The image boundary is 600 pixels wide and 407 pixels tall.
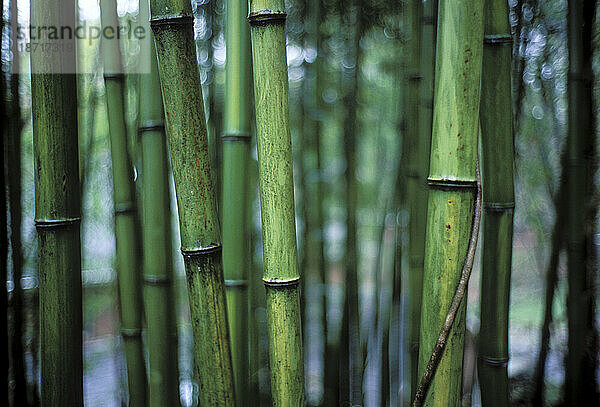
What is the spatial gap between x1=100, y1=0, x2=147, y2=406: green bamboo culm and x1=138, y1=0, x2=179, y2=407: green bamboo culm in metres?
0.06

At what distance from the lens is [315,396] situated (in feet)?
4.31

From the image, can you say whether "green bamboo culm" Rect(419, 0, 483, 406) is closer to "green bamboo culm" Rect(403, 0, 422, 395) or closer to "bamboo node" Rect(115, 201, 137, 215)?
"green bamboo culm" Rect(403, 0, 422, 395)

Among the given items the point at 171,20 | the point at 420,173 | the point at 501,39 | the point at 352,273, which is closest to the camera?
the point at 171,20

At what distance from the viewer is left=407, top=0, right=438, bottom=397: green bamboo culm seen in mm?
849

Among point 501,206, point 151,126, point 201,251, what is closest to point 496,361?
point 501,206

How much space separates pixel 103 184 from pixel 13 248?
39 centimetres

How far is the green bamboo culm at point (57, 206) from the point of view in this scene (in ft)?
1.72

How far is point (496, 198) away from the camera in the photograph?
71 centimetres

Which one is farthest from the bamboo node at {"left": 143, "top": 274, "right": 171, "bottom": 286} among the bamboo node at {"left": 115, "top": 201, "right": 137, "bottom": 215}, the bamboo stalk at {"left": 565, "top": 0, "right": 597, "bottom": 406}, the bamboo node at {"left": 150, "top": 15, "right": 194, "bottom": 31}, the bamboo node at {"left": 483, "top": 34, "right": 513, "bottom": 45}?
the bamboo stalk at {"left": 565, "top": 0, "right": 597, "bottom": 406}

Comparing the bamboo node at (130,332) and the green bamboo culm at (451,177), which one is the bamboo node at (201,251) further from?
the bamboo node at (130,332)

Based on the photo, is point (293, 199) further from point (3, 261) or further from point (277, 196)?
point (3, 261)

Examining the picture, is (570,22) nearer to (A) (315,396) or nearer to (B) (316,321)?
(B) (316,321)

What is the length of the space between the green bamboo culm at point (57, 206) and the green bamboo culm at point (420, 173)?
21.2 inches

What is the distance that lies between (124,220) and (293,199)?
41cm
